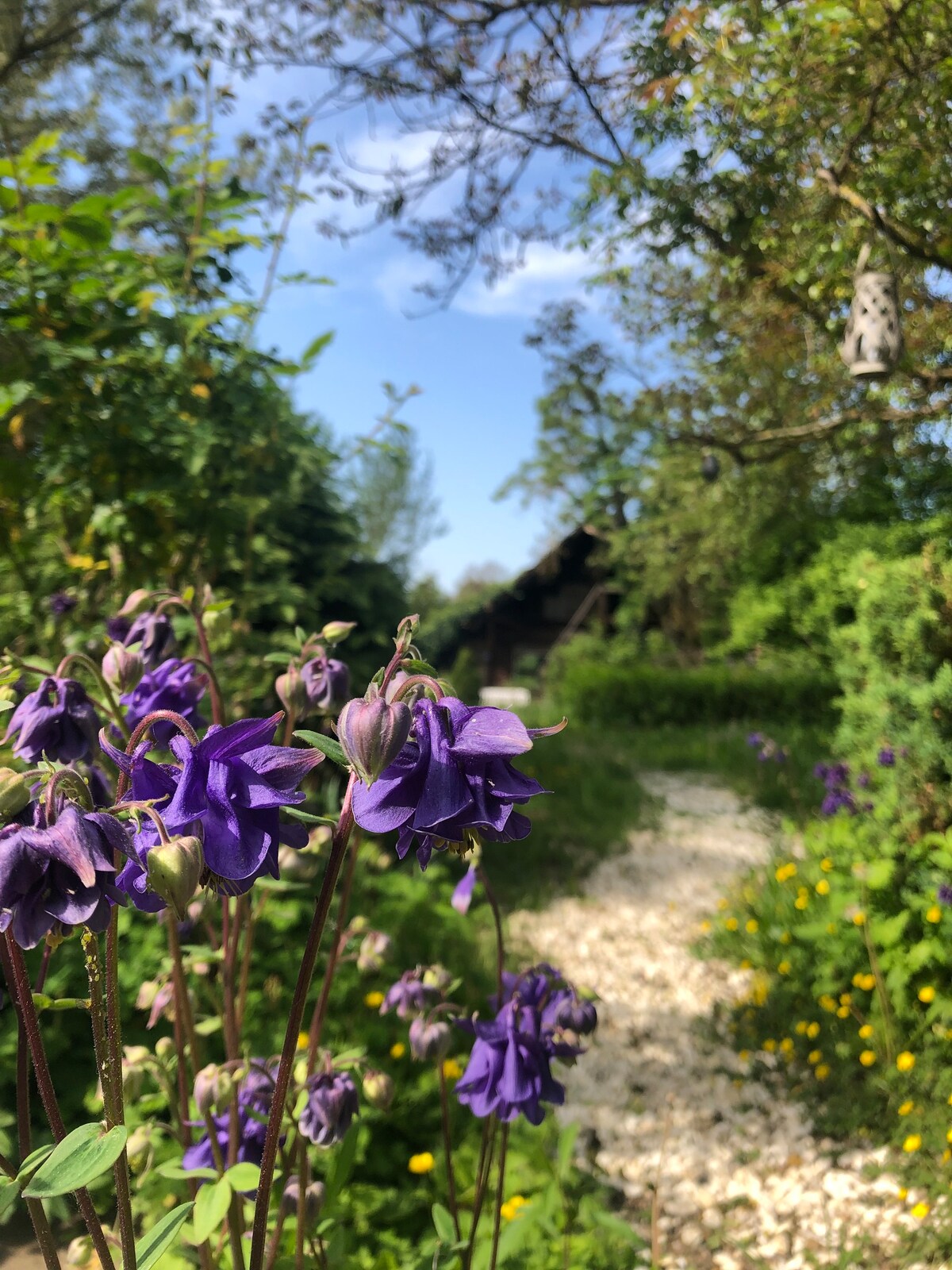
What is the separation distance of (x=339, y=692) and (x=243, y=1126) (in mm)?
816

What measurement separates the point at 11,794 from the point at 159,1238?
1.73 ft

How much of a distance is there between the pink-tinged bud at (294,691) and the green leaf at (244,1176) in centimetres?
65

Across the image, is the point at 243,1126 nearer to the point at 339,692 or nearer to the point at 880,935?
the point at 339,692

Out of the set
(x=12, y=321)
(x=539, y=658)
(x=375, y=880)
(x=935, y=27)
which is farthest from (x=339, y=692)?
(x=539, y=658)

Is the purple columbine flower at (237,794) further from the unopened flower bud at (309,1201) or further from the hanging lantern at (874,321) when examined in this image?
the hanging lantern at (874,321)

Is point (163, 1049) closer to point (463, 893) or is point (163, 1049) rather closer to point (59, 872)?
point (463, 893)

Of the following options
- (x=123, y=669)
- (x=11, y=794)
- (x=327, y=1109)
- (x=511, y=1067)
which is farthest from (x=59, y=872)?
(x=511, y=1067)

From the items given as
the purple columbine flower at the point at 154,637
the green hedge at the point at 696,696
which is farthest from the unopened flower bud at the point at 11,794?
the green hedge at the point at 696,696

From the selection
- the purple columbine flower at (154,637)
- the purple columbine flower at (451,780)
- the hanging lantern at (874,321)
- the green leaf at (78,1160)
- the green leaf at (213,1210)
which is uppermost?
the hanging lantern at (874,321)

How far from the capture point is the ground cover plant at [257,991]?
74cm

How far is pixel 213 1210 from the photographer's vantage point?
106 centimetres

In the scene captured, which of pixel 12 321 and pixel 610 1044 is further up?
pixel 12 321

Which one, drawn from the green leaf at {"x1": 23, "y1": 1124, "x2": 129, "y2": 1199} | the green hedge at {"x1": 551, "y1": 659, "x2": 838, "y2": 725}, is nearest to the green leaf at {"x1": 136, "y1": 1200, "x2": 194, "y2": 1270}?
the green leaf at {"x1": 23, "y1": 1124, "x2": 129, "y2": 1199}

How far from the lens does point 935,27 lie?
10.2ft
